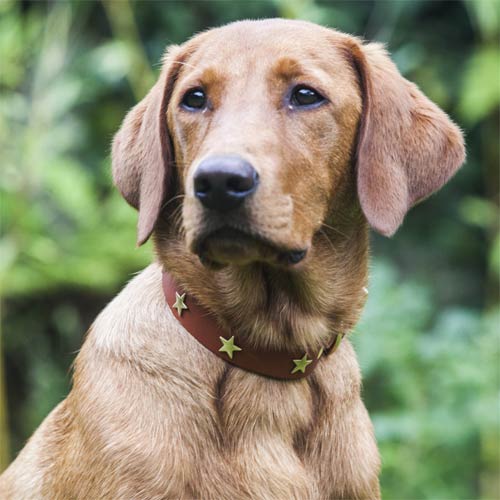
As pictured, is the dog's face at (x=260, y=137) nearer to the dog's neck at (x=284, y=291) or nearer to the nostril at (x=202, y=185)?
the nostril at (x=202, y=185)

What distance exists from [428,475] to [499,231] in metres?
2.18

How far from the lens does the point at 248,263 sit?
12.2 feet

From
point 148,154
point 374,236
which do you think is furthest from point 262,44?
point 374,236

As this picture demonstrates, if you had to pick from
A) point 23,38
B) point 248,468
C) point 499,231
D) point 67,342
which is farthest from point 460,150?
point 67,342

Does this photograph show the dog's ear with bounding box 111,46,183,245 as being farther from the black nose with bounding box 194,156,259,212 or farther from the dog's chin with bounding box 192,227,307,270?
the black nose with bounding box 194,156,259,212

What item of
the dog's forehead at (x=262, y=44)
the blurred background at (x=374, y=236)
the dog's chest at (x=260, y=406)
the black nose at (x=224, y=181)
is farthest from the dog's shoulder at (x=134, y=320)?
the blurred background at (x=374, y=236)

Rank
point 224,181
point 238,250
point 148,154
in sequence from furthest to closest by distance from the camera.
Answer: point 148,154 < point 238,250 < point 224,181

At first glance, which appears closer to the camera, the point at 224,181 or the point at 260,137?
the point at 224,181

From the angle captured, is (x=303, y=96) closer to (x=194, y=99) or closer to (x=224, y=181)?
(x=194, y=99)

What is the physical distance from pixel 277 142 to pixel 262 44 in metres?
0.48

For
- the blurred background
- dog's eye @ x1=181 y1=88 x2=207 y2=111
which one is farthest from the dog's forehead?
the blurred background

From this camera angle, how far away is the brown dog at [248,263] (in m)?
3.46

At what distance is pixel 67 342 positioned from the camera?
30.1ft

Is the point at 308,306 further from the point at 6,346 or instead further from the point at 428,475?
the point at 6,346
